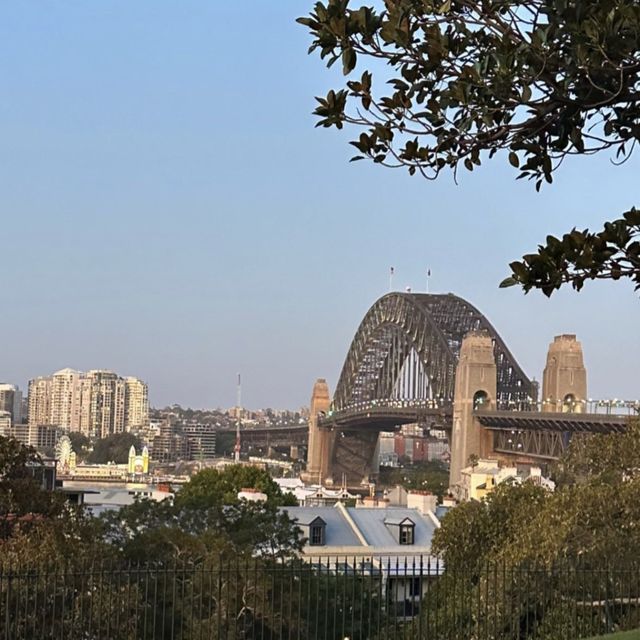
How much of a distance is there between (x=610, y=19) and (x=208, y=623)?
50.8 feet

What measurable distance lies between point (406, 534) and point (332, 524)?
9.85 ft

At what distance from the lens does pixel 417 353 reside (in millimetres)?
138250

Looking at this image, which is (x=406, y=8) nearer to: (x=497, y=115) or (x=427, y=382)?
(x=497, y=115)

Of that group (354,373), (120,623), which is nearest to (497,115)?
(120,623)

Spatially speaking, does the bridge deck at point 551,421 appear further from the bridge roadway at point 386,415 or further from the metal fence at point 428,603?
the metal fence at point 428,603

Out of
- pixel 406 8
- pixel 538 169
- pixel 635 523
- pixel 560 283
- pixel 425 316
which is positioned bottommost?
pixel 635 523

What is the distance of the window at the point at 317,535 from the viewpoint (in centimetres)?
4797

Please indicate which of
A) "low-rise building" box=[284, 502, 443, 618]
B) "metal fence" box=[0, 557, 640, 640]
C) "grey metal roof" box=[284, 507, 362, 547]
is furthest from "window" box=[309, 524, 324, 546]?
"metal fence" box=[0, 557, 640, 640]

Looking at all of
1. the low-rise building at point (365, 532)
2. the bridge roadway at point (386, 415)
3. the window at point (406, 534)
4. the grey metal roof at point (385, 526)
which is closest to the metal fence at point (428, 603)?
the low-rise building at point (365, 532)

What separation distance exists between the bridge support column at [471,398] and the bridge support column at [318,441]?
3935 cm

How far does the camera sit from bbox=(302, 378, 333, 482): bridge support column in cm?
14888

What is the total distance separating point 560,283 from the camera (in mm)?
9039

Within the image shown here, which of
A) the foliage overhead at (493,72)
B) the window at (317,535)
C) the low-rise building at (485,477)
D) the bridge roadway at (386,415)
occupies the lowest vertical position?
the window at (317,535)

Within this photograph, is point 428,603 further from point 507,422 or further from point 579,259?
point 507,422
